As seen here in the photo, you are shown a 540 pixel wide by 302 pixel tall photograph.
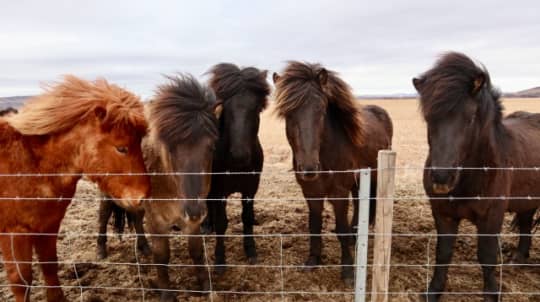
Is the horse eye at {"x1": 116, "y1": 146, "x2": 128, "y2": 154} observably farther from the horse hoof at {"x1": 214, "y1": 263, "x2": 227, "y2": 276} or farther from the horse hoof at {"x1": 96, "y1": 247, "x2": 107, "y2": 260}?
the horse hoof at {"x1": 96, "y1": 247, "x2": 107, "y2": 260}

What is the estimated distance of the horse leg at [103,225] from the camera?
5008 millimetres

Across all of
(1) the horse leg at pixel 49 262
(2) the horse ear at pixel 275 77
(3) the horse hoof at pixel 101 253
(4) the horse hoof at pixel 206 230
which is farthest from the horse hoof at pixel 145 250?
(2) the horse ear at pixel 275 77

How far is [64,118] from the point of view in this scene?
289 centimetres

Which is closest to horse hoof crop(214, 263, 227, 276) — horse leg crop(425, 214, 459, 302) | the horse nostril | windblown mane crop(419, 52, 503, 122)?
horse leg crop(425, 214, 459, 302)

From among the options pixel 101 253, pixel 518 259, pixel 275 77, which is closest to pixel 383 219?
pixel 275 77

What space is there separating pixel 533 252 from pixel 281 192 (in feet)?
13.4

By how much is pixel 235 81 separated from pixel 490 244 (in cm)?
309

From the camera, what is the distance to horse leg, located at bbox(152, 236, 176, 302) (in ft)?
12.3

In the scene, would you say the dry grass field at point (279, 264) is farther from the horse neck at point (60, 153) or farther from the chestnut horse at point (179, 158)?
the horse neck at point (60, 153)

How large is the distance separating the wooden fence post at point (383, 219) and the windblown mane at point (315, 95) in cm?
166

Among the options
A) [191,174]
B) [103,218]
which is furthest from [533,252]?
[103,218]

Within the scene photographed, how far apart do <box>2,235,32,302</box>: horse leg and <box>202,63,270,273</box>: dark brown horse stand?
5.84 feet

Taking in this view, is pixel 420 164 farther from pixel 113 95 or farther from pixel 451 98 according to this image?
pixel 113 95

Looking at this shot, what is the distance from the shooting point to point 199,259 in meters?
3.94
